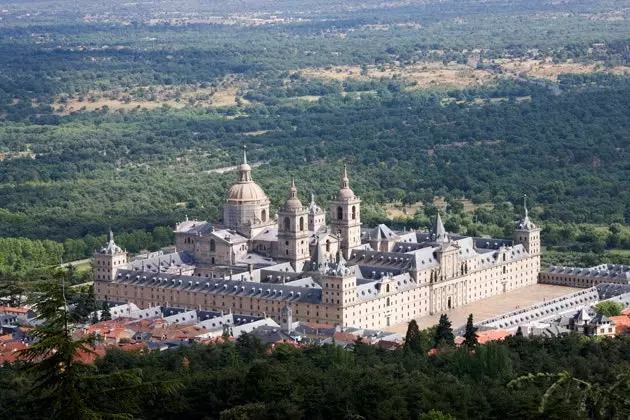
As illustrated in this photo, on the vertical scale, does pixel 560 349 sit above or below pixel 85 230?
above

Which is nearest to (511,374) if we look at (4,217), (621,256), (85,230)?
(621,256)

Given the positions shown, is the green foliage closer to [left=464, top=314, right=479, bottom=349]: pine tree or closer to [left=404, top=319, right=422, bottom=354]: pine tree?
[left=404, top=319, right=422, bottom=354]: pine tree

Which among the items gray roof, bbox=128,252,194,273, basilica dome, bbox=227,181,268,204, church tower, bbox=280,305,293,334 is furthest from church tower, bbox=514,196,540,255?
church tower, bbox=280,305,293,334

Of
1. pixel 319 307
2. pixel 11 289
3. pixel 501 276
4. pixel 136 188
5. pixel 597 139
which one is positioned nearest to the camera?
pixel 319 307

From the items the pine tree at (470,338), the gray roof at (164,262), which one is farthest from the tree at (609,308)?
the gray roof at (164,262)

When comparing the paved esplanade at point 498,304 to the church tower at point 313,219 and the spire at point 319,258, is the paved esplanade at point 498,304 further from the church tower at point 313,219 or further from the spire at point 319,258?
the church tower at point 313,219

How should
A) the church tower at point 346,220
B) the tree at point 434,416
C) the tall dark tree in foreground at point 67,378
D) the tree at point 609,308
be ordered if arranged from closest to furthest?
the tall dark tree in foreground at point 67,378
the tree at point 434,416
the tree at point 609,308
the church tower at point 346,220

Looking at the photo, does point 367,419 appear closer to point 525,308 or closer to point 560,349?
point 560,349
